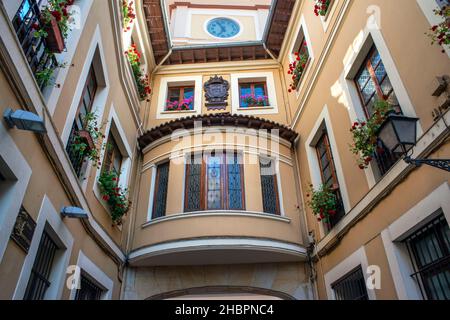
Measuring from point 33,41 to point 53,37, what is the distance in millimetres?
274

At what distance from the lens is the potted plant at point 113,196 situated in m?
7.32

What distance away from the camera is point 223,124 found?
953cm

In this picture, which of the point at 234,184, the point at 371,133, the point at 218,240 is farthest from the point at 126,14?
the point at 371,133

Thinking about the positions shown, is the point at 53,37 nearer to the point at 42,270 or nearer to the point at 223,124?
the point at 42,270

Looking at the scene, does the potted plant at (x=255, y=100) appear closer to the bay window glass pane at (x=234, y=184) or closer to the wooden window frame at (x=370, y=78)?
the bay window glass pane at (x=234, y=184)

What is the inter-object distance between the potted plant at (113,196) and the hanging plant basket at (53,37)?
3.05 metres

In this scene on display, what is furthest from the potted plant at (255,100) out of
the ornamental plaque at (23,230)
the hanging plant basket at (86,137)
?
the ornamental plaque at (23,230)

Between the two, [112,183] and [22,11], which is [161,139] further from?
[22,11]

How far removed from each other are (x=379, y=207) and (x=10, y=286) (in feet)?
17.4

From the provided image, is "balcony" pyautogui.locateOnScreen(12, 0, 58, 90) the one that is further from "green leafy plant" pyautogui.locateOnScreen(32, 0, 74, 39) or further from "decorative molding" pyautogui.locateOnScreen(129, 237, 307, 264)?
"decorative molding" pyautogui.locateOnScreen(129, 237, 307, 264)

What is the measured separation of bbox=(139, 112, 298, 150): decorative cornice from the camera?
9.47 meters

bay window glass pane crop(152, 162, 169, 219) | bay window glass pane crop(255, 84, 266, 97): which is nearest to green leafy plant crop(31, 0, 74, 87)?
bay window glass pane crop(152, 162, 169, 219)

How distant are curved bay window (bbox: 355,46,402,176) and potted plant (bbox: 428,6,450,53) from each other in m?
1.26
